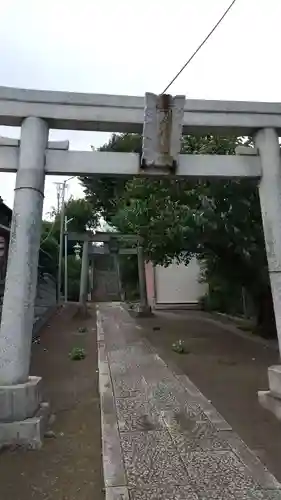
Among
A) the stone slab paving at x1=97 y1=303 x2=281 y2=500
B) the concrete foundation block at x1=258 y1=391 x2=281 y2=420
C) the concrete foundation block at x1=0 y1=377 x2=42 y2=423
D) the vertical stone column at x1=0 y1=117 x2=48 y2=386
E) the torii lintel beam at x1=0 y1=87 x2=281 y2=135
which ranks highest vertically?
the torii lintel beam at x1=0 y1=87 x2=281 y2=135

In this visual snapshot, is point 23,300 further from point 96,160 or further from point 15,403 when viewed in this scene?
point 96,160

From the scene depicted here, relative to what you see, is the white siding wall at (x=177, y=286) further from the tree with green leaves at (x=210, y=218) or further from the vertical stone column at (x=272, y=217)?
the vertical stone column at (x=272, y=217)

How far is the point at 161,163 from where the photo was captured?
5.11 m

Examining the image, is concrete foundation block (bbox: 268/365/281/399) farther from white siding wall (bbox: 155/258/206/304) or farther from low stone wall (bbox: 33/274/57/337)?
white siding wall (bbox: 155/258/206/304)

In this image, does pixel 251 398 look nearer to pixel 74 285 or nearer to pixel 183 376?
pixel 183 376

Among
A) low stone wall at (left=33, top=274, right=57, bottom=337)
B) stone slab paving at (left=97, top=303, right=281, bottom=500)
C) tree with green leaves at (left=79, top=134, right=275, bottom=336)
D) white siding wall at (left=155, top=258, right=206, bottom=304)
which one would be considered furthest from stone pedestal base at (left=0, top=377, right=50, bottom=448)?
white siding wall at (left=155, top=258, right=206, bottom=304)

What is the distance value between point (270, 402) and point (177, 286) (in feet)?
60.1

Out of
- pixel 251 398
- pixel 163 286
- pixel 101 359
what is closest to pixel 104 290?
pixel 163 286

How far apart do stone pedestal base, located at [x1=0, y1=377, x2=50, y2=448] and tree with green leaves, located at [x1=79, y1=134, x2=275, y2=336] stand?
3.70 metres

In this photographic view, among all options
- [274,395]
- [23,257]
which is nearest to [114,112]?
[23,257]

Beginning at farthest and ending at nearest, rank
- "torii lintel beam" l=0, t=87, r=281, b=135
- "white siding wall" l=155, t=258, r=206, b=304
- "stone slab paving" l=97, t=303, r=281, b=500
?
"white siding wall" l=155, t=258, r=206, b=304 → "torii lintel beam" l=0, t=87, r=281, b=135 → "stone slab paving" l=97, t=303, r=281, b=500

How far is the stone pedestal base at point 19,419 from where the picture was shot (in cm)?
435

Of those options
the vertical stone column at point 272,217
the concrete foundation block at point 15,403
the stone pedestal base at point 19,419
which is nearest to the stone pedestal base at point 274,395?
the vertical stone column at point 272,217

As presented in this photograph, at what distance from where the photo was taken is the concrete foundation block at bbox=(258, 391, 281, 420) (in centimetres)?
509
